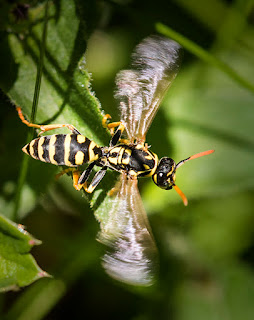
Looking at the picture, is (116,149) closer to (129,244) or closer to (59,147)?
(59,147)

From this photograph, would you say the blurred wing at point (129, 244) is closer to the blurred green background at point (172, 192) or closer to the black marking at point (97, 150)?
the blurred green background at point (172, 192)

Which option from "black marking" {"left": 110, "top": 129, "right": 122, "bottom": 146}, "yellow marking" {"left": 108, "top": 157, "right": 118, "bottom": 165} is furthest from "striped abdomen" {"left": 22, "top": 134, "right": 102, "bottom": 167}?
"black marking" {"left": 110, "top": 129, "right": 122, "bottom": 146}

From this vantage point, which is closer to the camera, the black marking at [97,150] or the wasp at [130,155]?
the wasp at [130,155]

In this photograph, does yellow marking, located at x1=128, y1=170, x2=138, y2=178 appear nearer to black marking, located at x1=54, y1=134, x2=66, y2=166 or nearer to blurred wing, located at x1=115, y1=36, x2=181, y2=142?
blurred wing, located at x1=115, y1=36, x2=181, y2=142

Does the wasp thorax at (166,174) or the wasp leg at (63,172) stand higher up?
the wasp thorax at (166,174)

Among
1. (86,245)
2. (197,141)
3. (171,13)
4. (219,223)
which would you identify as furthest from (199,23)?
(86,245)

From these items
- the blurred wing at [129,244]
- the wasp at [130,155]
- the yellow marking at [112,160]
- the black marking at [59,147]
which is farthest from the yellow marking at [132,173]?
the black marking at [59,147]

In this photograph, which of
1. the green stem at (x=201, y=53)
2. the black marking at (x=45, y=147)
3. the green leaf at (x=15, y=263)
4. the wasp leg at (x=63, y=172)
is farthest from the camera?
the green stem at (x=201, y=53)
